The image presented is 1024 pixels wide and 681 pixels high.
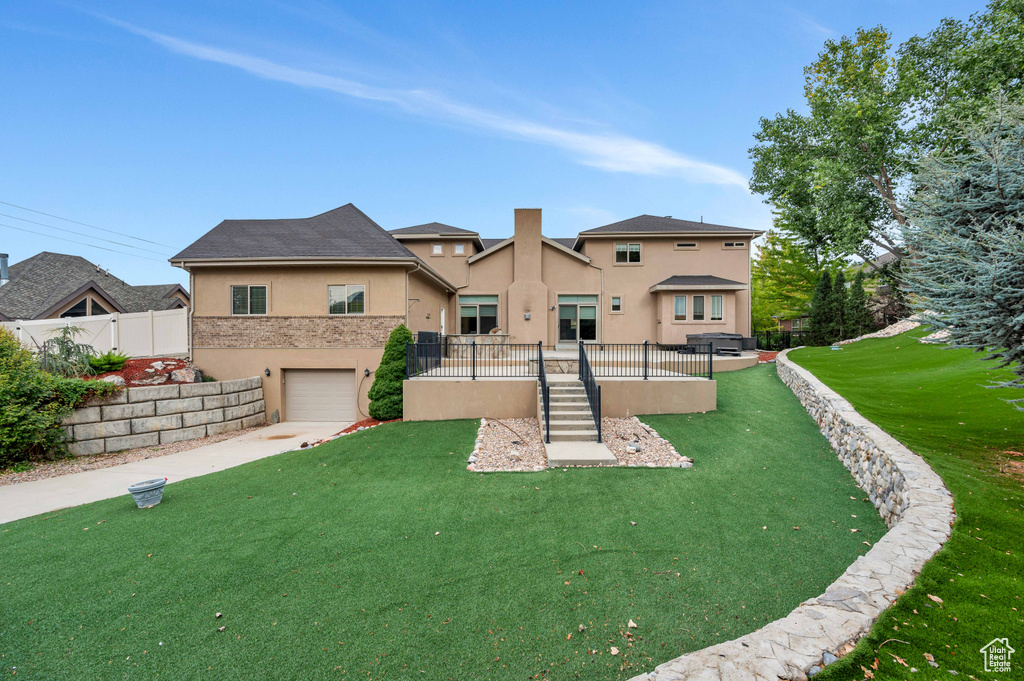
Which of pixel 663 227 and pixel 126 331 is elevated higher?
pixel 663 227

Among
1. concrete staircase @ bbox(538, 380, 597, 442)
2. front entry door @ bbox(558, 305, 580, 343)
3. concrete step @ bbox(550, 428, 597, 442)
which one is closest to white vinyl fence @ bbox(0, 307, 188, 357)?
concrete staircase @ bbox(538, 380, 597, 442)

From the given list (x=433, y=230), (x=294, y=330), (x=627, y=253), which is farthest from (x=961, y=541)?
(x=433, y=230)

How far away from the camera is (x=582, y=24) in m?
15.4

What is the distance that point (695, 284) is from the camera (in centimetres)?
1927

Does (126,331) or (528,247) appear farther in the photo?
(528,247)

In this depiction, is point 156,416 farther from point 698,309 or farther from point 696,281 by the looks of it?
point 696,281

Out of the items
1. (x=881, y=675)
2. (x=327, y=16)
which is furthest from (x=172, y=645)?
(x=327, y=16)

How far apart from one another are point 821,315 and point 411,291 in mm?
23404

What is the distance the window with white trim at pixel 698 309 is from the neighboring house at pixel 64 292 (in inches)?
1067

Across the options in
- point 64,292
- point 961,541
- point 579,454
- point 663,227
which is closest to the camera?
point 961,541

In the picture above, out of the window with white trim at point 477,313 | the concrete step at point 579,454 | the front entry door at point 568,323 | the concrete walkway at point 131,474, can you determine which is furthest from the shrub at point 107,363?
the front entry door at point 568,323

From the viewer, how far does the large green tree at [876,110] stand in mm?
16812

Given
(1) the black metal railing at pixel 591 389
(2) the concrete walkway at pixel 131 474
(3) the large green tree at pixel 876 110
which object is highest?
(3) the large green tree at pixel 876 110

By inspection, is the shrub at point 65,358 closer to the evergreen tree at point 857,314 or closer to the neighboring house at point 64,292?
the neighboring house at point 64,292
